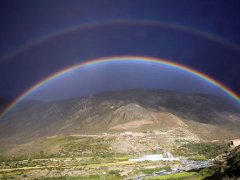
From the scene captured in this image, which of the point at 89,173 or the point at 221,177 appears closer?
the point at 221,177

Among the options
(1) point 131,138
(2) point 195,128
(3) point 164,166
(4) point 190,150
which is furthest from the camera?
(2) point 195,128

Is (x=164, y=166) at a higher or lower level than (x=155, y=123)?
lower

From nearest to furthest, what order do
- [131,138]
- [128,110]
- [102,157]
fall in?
[102,157] < [131,138] < [128,110]

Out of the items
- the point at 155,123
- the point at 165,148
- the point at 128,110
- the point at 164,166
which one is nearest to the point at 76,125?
the point at 128,110

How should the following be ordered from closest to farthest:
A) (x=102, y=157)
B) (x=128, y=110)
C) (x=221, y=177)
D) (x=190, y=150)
→ (x=221, y=177)
(x=102, y=157)
(x=190, y=150)
(x=128, y=110)

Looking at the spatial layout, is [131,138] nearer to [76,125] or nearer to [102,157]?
[102,157]

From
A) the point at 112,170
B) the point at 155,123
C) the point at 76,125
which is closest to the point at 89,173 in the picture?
the point at 112,170

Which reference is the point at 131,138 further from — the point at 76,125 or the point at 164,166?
the point at 76,125

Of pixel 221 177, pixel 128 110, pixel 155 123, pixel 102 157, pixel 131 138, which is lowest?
pixel 221 177

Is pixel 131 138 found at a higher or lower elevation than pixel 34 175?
higher
